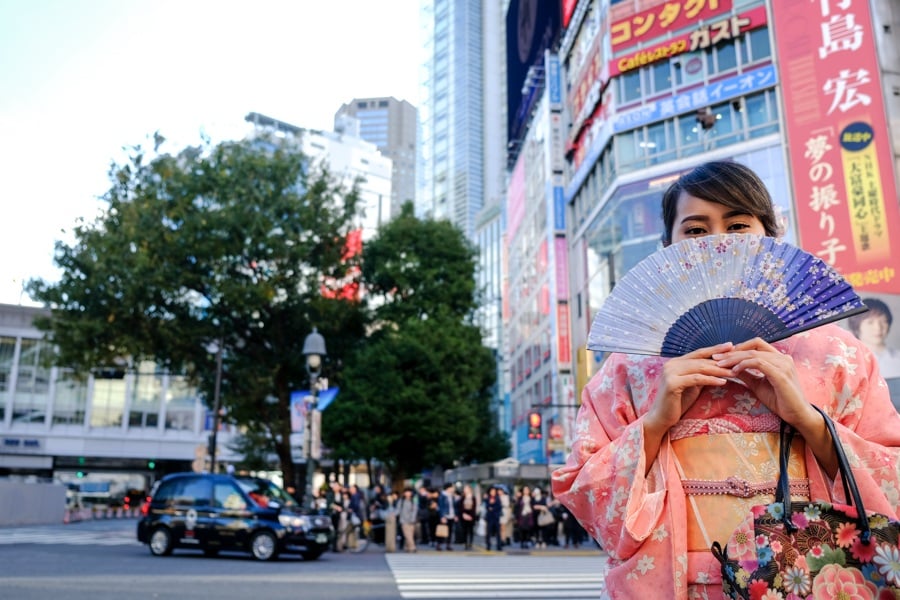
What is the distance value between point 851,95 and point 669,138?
618 centimetres

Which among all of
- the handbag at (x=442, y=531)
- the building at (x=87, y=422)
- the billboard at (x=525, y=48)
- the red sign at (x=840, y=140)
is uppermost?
the billboard at (x=525, y=48)

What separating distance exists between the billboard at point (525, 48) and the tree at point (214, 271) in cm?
1888

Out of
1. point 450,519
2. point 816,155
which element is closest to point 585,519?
point 450,519

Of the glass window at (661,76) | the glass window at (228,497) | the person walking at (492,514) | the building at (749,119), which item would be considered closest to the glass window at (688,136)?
the building at (749,119)

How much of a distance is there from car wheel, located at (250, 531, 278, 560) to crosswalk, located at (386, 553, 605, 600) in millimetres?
2192

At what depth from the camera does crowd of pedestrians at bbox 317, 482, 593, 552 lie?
19.4 metres

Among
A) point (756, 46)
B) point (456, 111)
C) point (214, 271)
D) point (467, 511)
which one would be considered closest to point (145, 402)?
point (214, 271)

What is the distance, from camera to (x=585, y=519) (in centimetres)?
195

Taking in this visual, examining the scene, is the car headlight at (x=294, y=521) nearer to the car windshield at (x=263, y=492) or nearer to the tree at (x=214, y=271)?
the car windshield at (x=263, y=492)

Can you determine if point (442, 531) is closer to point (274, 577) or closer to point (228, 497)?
point (228, 497)

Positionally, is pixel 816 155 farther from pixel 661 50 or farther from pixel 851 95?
pixel 661 50

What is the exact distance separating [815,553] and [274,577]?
10141 millimetres

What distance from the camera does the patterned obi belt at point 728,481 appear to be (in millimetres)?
1740

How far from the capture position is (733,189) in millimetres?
2014
